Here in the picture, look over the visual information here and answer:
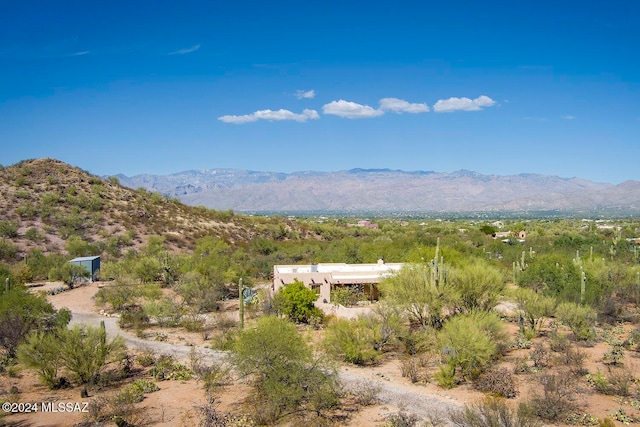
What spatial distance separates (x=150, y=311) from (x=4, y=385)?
9.68 metres

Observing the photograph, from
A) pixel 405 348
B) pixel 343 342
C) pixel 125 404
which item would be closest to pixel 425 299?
pixel 405 348

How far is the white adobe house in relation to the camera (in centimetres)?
2956

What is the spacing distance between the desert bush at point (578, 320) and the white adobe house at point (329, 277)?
8821 mm

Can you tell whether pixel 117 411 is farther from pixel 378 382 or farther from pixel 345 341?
pixel 345 341

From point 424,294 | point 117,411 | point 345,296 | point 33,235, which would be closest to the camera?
point 117,411

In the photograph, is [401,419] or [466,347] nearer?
[401,419]

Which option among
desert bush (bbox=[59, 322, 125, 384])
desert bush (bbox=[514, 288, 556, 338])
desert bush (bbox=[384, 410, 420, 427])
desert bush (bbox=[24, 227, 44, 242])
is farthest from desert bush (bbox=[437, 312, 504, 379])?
desert bush (bbox=[24, 227, 44, 242])

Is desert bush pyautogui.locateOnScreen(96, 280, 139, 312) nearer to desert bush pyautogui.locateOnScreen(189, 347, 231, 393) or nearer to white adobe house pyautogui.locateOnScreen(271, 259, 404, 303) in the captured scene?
white adobe house pyautogui.locateOnScreen(271, 259, 404, 303)

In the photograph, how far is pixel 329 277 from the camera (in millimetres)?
29812

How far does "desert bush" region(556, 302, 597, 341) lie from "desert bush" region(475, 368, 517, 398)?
22.8 ft

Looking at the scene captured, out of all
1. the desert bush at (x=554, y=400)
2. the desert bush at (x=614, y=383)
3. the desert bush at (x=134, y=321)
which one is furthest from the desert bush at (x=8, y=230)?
the desert bush at (x=614, y=383)

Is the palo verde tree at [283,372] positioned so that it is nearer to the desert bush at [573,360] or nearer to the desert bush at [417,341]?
the desert bush at [417,341]

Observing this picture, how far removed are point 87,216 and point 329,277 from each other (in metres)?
36.7

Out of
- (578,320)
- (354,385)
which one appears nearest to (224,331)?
(354,385)
